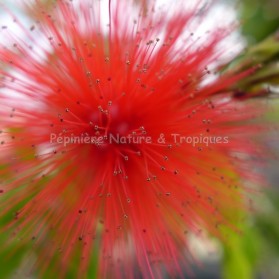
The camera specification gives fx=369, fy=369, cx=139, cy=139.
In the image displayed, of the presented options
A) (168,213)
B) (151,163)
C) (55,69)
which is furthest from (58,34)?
(168,213)

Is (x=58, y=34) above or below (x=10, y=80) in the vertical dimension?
above

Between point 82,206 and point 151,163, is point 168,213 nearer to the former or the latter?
point 151,163

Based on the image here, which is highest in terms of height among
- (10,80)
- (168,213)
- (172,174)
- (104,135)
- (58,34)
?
(58,34)

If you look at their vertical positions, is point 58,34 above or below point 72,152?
above

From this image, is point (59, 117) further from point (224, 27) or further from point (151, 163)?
point (224, 27)

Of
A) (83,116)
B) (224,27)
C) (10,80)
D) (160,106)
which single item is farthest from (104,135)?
(224,27)

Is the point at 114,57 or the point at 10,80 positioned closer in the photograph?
the point at 10,80
